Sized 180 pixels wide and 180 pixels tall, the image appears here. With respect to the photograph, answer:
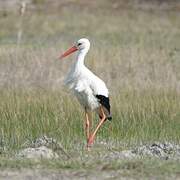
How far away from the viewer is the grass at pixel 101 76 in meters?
11.3

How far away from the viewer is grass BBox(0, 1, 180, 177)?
37.0ft

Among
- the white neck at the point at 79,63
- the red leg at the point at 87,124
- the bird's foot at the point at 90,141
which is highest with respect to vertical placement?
the white neck at the point at 79,63

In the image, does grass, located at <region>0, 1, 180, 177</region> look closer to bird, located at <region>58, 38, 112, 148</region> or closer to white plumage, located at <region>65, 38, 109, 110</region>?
bird, located at <region>58, 38, 112, 148</region>

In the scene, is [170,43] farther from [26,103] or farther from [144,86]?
[26,103]

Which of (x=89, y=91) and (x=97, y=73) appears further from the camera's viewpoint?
(x=97, y=73)

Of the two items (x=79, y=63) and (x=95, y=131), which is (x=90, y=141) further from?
(x=79, y=63)

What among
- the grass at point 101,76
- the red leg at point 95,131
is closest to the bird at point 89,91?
the red leg at point 95,131

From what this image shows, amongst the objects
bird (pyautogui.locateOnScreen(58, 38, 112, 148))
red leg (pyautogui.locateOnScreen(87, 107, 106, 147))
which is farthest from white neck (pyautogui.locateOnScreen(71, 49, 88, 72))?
red leg (pyautogui.locateOnScreen(87, 107, 106, 147))

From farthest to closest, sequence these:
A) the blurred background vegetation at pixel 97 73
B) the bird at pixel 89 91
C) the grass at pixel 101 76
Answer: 1. the blurred background vegetation at pixel 97 73
2. the grass at pixel 101 76
3. the bird at pixel 89 91

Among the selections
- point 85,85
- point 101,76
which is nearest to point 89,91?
point 85,85

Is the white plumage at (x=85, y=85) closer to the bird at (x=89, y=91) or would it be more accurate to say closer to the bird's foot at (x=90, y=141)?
the bird at (x=89, y=91)

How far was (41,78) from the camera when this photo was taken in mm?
16484

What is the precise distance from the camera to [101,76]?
54.9ft

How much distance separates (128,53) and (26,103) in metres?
6.24
